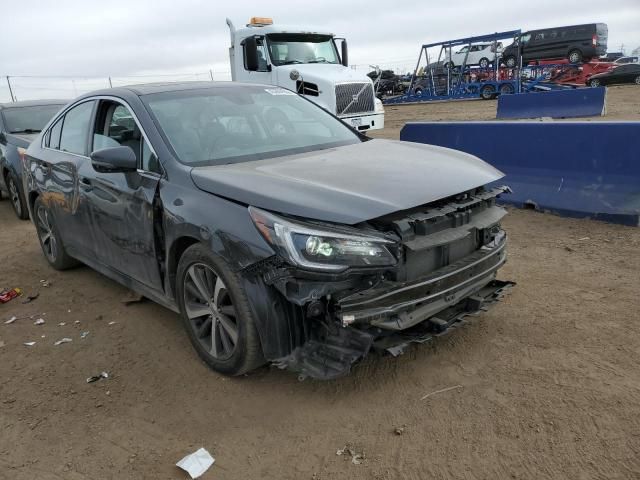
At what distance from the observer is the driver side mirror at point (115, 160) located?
343cm

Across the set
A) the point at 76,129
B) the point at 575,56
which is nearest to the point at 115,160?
the point at 76,129

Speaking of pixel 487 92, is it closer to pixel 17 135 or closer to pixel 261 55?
pixel 261 55

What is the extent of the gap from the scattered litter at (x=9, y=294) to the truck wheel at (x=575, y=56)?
3177cm

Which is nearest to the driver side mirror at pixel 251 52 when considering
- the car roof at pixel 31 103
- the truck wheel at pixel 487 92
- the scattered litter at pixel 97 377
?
the car roof at pixel 31 103

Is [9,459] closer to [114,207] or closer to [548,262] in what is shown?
[114,207]

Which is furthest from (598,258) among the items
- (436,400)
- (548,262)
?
(436,400)

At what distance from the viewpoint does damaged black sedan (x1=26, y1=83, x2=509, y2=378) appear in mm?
2682

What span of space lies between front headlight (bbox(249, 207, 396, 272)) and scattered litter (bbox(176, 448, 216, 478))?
1.07 m

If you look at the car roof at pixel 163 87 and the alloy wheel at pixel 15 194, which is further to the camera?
the alloy wheel at pixel 15 194

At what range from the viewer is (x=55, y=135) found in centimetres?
508

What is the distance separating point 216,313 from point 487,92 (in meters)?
24.9

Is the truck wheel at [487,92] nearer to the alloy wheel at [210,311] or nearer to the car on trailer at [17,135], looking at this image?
the car on trailer at [17,135]

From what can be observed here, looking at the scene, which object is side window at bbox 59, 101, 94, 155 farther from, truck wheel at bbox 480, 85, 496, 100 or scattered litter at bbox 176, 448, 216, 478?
truck wheel at bbox 480, 85, 496, 100

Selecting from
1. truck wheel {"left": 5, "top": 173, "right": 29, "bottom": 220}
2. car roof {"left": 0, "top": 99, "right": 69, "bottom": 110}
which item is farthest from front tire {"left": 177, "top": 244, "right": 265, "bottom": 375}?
car roof {"left": 0, "top": 99, "right": 69, "bottom": 110}
